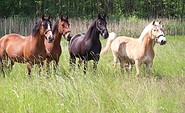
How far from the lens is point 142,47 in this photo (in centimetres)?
912

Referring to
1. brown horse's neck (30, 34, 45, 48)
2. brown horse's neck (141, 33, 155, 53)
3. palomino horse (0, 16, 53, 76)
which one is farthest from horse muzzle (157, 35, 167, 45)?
brown horse's neck (30, 34, 45, 48)

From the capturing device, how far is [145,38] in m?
9.21

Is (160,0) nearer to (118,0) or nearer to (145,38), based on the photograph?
(118,0)

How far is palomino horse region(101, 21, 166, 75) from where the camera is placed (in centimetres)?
885

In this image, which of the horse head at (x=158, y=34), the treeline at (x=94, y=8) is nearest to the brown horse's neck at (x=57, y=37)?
the horse head at (x=158, y=34)

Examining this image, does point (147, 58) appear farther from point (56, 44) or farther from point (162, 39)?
point (56, 44)

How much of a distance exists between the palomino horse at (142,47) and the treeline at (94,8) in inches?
1025

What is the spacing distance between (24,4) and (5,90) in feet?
106

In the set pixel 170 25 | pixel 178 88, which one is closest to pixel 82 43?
pixel 178 88

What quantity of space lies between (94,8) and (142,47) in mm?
34070

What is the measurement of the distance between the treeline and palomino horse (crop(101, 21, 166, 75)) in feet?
85.4

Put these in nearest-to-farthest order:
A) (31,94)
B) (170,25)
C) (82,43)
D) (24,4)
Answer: (31,94), (82,43), (170,25), (24,4)

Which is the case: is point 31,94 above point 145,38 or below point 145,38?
below

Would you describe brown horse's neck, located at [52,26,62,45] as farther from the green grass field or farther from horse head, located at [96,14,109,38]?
the green grass field
